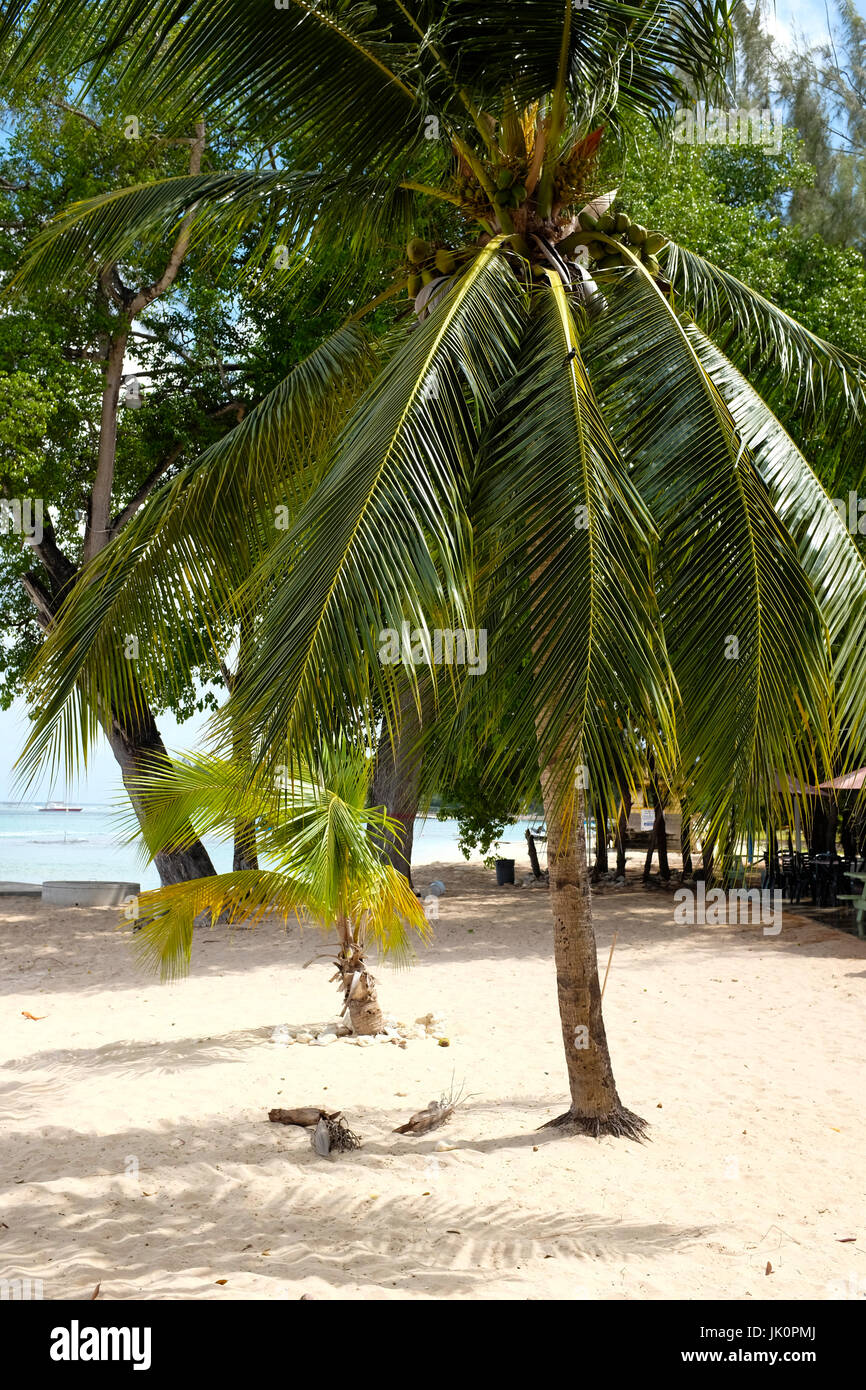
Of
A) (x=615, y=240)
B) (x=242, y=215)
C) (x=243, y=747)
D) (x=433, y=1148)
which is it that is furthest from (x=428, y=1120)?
(x=242, y=215)

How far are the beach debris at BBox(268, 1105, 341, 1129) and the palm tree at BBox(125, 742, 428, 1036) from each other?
1143 mm

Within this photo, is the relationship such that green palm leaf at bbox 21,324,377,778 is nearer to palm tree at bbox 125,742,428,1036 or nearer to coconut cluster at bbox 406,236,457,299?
palm tree at bbox 125,742,428,1036

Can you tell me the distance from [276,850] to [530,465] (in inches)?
127

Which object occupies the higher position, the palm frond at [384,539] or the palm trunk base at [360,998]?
the palm frond at [384,539]

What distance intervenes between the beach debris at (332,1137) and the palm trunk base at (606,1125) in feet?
3.72

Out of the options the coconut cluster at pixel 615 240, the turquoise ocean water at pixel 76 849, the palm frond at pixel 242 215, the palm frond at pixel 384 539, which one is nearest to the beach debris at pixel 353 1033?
the palm frond at pixel 384 539

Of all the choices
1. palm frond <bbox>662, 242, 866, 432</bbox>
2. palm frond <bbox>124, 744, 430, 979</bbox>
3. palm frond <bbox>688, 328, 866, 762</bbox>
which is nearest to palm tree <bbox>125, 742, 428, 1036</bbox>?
palm frond <bbox>124, 744, 430, 979</bbox>

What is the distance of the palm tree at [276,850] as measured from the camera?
21.1 ft

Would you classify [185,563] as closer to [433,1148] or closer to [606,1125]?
[433,1148]

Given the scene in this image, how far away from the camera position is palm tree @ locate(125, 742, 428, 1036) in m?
6.43

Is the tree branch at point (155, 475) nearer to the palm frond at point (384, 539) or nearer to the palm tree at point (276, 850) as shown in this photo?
the palm tree at point (276, 850)

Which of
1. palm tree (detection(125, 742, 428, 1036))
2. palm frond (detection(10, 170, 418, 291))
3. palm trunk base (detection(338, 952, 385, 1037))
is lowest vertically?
palm trunk base (detection(338, 952, 385, 1037))

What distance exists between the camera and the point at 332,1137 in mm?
5887

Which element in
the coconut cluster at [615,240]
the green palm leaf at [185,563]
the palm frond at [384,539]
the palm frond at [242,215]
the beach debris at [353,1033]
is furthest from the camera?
the beach debris at [353,1033]
